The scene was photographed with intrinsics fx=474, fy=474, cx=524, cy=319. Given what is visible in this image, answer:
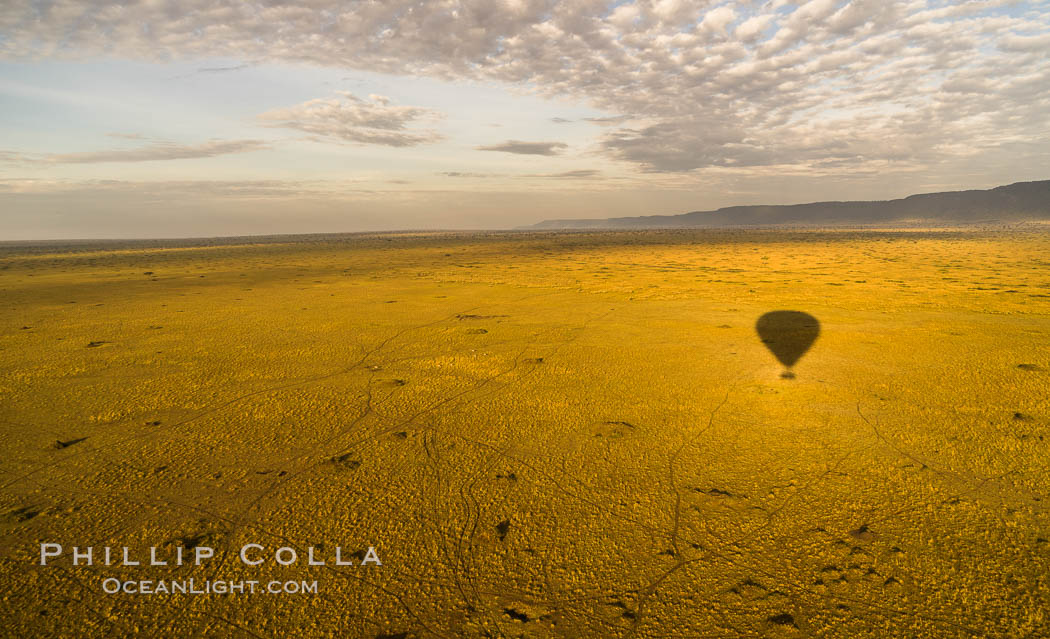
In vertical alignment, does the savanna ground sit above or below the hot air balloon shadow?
below

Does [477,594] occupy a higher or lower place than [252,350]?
lower

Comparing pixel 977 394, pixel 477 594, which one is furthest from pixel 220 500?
pixel 977 394

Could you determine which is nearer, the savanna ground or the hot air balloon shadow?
the savanna ground

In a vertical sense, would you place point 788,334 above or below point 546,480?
above

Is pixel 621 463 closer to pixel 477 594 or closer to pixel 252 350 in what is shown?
pixel 477 594
